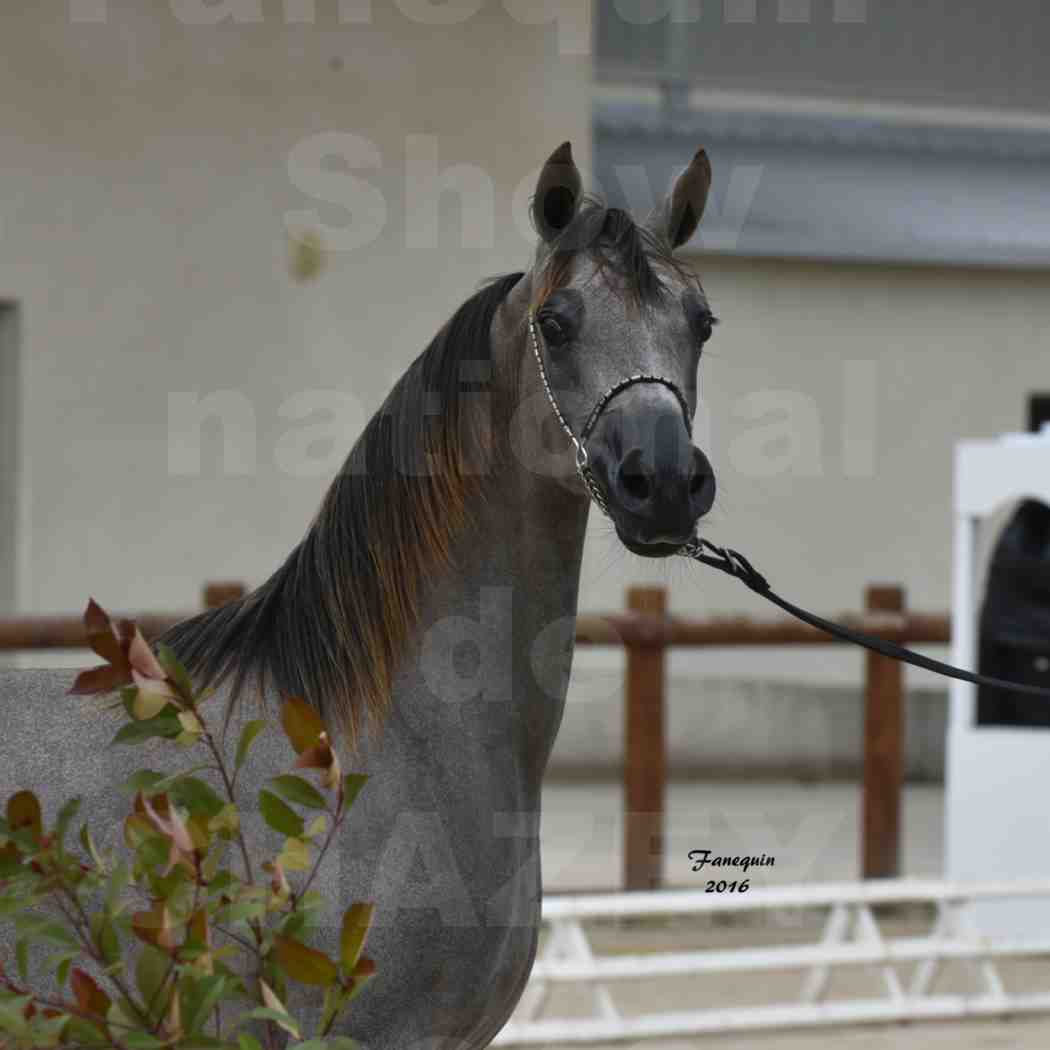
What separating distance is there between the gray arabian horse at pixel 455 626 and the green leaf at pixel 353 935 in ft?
1.24

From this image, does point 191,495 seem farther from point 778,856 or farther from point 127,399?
point 778,856

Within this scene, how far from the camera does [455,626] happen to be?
6.70ft

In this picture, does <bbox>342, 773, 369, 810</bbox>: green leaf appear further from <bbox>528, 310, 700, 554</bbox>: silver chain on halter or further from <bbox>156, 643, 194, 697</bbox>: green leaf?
<bbox>528, 310, 700, 554</bbox>: silver chain on halter

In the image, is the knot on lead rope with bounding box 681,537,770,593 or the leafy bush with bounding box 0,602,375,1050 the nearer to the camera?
the leafy bush with bounding box 0,602,375,1050

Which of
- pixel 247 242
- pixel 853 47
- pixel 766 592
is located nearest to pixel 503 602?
pixel 766 592

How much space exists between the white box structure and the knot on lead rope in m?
3.36

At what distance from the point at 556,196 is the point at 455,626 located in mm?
561

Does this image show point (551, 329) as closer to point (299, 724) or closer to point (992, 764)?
point (299, 724)

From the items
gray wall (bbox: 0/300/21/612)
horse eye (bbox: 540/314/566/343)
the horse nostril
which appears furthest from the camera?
gray wall (bbox: 0/300/21/612)

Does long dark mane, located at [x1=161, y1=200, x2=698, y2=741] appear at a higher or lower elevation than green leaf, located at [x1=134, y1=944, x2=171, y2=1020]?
higher

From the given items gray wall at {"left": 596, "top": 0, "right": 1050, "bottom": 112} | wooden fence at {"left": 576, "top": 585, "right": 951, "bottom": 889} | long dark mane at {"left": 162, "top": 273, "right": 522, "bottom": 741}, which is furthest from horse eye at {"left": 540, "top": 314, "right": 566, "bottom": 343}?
gray wall at {"left": 596, "top": 0, "right": 1050, "bottom": 112}

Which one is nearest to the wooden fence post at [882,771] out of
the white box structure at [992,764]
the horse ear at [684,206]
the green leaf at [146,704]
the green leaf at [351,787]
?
the white box structure at [992,764]

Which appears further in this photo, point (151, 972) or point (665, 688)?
point (665, 688)

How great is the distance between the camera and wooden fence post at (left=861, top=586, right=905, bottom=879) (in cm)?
588
